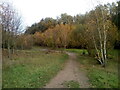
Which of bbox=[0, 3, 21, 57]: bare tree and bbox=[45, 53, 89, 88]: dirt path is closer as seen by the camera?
bbox=[45, 53, 89, 88]: dirt path

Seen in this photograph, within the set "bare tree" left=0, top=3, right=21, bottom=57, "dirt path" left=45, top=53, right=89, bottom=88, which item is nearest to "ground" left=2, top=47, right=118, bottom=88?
"dirt path" left=45, top=53, right=89, bottom=88

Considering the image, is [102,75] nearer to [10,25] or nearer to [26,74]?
[26,74]

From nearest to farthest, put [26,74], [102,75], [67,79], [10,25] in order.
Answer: [67,79], [26,74], [102,75], [10,25]

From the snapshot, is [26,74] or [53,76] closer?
[26,74]

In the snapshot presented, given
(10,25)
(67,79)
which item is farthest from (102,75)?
(10,25)

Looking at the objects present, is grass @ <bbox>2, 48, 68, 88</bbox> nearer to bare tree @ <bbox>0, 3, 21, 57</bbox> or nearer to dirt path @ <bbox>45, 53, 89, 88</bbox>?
dirt path @ <bbox>45, 53, 89, 88</bbox>

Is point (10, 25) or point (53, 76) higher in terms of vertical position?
point (10, 25)

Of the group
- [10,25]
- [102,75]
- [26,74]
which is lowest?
[102,75]


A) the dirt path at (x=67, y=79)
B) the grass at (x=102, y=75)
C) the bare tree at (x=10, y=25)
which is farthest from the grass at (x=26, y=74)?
the bare tree at (x=10, y=25)

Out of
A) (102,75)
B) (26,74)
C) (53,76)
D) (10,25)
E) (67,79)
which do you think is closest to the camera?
(67,79)

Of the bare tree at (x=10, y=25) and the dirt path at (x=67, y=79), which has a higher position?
the bare tree at (x=10, y=25)

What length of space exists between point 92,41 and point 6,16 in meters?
10.7

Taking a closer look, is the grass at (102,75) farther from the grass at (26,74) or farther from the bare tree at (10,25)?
the bare tree at (10,25)

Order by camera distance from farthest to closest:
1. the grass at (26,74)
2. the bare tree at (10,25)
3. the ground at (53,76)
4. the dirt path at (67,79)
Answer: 1. the bare tree at (10,25)
2. the dirt path at (67,79)
3. the ground at (53,76)
4. the grass at (26,74)
